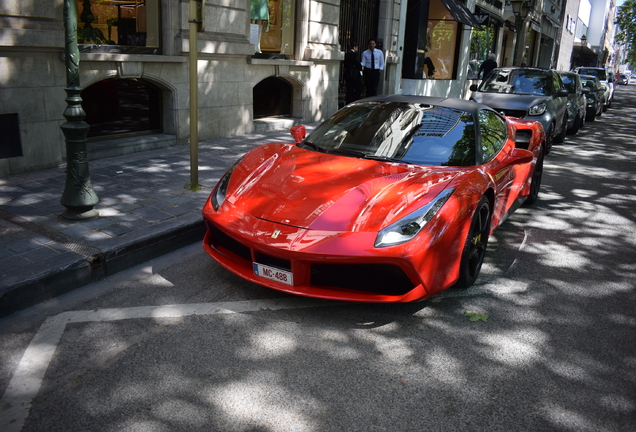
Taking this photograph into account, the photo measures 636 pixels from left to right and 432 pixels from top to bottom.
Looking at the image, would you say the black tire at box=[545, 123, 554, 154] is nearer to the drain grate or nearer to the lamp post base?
the lamp post base

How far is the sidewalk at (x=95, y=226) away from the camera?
13.2 ft

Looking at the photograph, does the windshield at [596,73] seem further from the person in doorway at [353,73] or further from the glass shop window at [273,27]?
the glass shop window at [273,27]

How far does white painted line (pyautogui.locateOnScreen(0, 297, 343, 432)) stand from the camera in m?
2.75

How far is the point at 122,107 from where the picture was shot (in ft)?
29.3

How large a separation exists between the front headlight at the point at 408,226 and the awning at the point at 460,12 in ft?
55.2

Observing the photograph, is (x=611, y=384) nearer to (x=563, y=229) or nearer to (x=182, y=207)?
(x=563, y=229)

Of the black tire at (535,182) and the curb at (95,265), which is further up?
the black tire at (535,182)

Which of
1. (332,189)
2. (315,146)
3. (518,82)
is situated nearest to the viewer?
(332,189)

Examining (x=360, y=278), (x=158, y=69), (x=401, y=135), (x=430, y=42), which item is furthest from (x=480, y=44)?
(x=360, y=278)

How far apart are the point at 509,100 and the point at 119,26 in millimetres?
7572

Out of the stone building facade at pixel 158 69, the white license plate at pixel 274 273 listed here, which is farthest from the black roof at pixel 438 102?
the white license plate at pixel 274 273

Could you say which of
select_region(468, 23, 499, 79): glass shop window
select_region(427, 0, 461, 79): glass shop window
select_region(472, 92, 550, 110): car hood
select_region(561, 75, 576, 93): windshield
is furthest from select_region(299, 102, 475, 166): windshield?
select_region(468, 23, 499, 79): glass shop window

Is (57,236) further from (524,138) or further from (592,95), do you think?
(592,95)

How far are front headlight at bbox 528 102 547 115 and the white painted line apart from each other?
27.9ft
